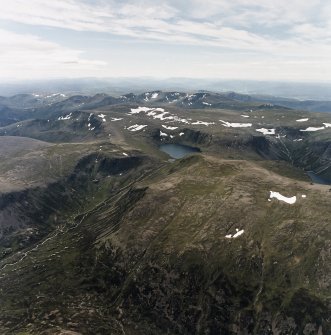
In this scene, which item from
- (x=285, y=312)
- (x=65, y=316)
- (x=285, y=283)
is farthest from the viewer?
(x=65, y=316)

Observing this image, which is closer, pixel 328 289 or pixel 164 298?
pixel 328 289

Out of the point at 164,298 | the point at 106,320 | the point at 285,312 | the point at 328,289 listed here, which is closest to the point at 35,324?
the point at 106,320

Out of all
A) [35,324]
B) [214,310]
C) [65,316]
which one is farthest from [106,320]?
[214,310]

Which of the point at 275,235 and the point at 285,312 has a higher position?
the point at 275,235

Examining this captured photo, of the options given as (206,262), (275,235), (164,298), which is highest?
(275,235)

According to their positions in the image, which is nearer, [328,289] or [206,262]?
[328,289]

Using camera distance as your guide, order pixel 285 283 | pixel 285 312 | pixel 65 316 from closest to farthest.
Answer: pixel 285 312 < pixel 285 283 < pixel 65 316

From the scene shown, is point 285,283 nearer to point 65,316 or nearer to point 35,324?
point 65,316

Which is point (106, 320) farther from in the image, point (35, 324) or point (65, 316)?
point (35, 324)

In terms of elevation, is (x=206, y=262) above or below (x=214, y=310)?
above
